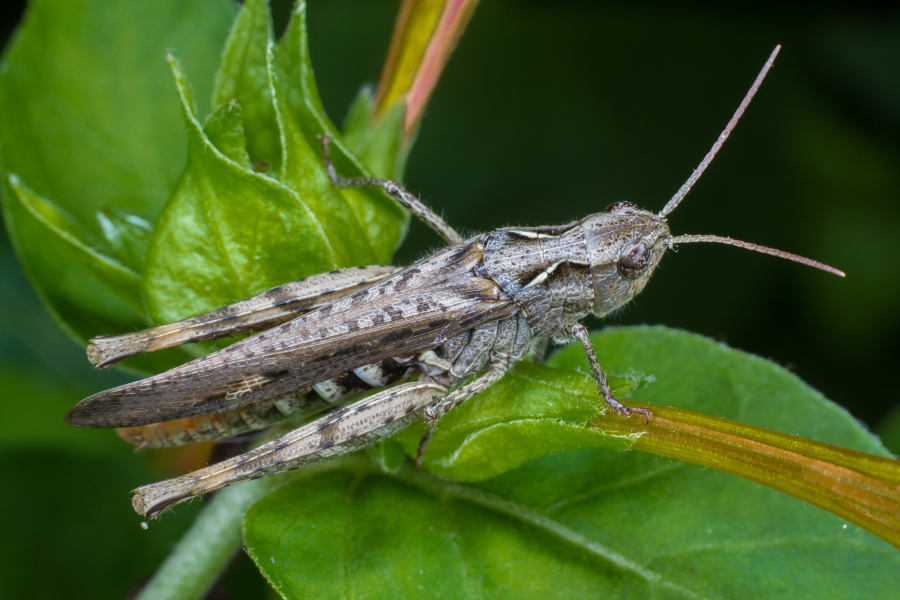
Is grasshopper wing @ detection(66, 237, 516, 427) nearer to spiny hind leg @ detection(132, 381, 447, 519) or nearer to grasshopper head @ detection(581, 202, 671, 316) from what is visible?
spiny hind leg @ detection(132, 381, 447, 519)

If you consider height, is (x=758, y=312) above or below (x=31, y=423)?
above

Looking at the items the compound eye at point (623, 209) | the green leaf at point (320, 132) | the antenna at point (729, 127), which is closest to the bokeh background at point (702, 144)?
the compound eye at point (623, 209)

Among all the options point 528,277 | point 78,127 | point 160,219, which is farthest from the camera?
point 528,277

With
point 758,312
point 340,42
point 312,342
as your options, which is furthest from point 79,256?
point 758,312

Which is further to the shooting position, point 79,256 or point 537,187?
point 537,187

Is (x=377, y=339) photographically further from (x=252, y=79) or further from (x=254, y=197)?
(x=252, y=79)

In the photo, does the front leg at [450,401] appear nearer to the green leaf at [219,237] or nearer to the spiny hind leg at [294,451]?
the spiny hind leg at [294,451]

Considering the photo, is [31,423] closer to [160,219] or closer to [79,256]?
[79,256]
